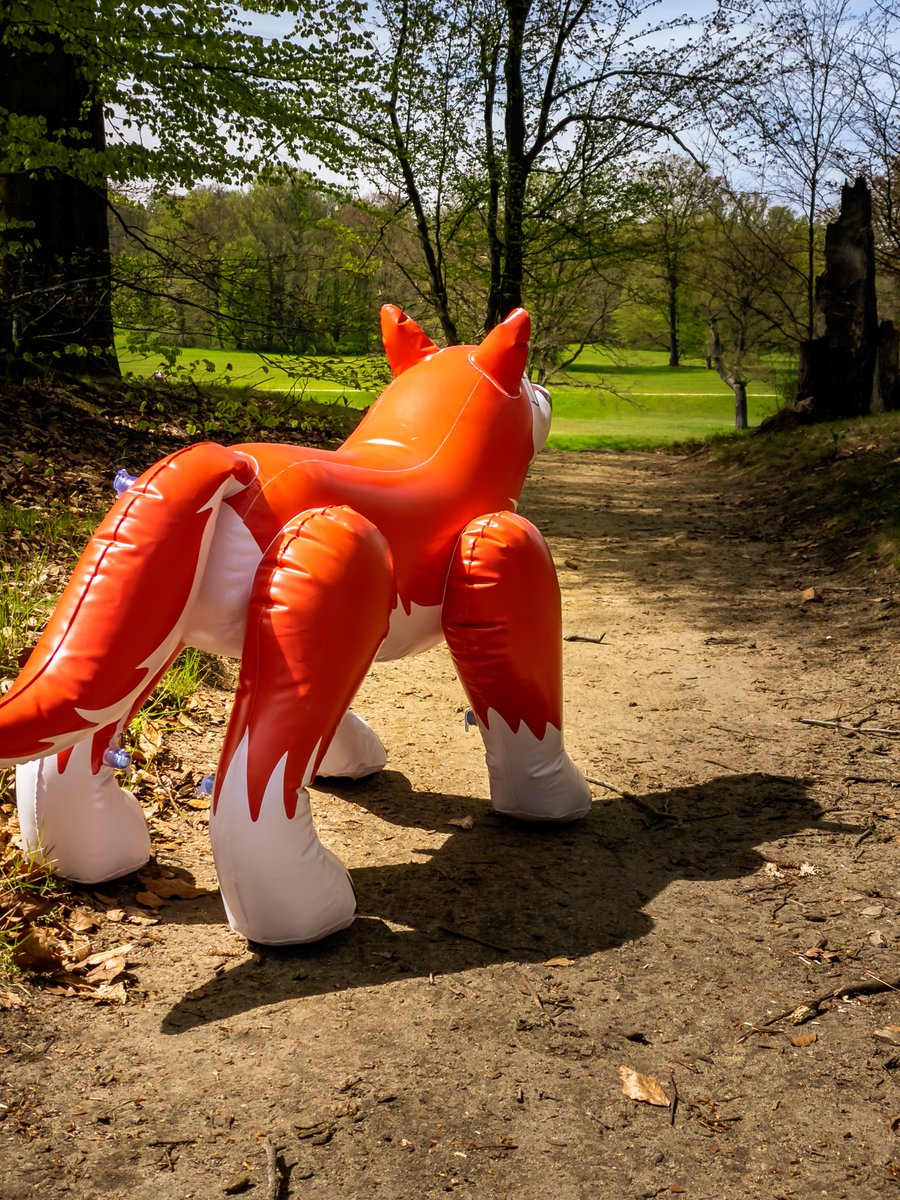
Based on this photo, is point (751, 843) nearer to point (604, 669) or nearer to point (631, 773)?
point (631, 773)

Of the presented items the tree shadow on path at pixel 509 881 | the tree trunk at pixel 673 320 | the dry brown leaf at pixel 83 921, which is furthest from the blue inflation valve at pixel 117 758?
the tree trunk at pixel 673 320

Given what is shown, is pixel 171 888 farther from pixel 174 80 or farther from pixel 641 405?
pixel 641 405

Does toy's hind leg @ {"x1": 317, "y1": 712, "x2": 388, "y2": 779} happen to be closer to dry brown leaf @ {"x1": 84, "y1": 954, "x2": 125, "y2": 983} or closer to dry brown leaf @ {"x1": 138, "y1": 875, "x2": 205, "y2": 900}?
dry brown leaf @ {"x1": 138, "y1": 875, "x2": 205, "y2": 900}

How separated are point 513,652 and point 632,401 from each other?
58.0 ft

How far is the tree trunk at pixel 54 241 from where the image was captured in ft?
25.7

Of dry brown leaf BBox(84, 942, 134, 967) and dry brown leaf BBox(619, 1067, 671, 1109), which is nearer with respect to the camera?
dry brown leaf BBox(619, 1067, 671, 1109)

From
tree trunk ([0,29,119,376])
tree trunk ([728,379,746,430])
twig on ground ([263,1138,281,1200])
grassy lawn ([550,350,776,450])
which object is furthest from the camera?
tree trunk ([728,379,746,430])

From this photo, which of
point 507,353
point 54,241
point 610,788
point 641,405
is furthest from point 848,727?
point 641,405

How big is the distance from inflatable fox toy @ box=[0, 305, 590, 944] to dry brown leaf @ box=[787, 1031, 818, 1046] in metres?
1.19

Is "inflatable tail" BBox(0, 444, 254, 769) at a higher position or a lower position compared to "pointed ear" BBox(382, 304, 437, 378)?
lower

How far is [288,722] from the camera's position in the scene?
276cm

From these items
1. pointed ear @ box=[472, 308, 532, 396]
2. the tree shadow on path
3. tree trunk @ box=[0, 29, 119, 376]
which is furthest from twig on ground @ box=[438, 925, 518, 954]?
tree trunk @ box=[0, 29, 119, 376]

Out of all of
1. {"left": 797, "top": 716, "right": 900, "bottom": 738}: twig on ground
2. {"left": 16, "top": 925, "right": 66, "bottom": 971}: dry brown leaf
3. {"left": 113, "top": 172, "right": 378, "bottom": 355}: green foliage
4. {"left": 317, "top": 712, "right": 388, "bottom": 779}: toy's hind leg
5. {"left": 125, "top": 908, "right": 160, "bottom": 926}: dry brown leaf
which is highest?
{"left": 113, "top": 172, "right": 378, "bottom": 355}: green foliage

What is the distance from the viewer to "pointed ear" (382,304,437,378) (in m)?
4.08
